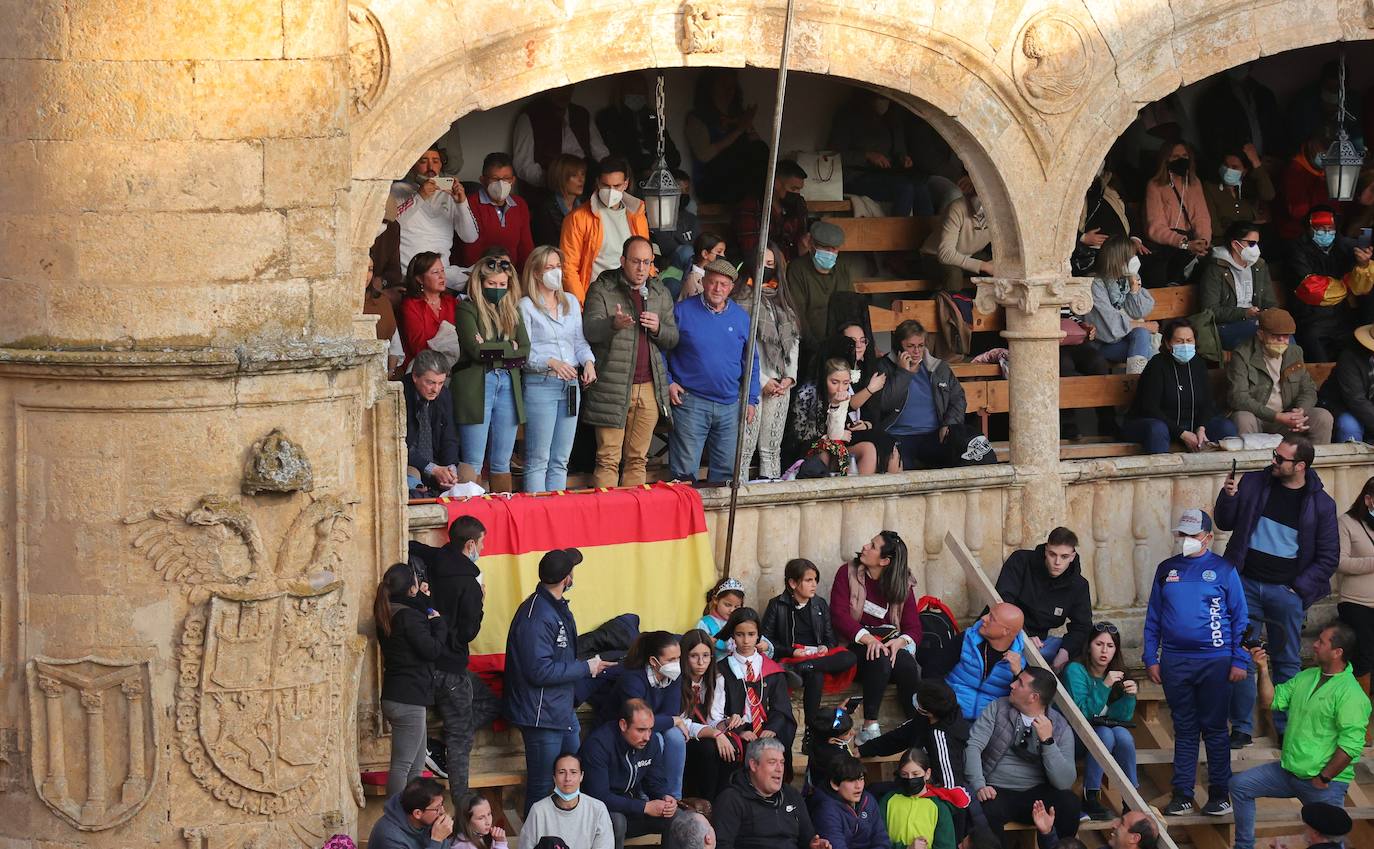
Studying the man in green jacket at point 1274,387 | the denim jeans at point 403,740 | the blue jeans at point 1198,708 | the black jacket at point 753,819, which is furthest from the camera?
the man in green jacket at point 1274,387

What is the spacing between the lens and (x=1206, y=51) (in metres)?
15.6

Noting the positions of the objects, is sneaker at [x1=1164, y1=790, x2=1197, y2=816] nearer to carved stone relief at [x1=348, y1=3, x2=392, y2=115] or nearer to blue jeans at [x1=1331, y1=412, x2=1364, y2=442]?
blue jeans at [x1=1331, y1=412, x2=1364, y2=442]

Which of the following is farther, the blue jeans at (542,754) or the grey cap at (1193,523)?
the grey cap at (1193,523)

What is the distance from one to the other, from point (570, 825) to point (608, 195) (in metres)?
4.14

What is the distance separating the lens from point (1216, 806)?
571 inches

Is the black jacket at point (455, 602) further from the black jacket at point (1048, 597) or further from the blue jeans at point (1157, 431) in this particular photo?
the blue jeans at point (1157, 431)

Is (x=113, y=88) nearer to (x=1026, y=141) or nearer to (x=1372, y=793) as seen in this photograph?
(x=1026, y=141)

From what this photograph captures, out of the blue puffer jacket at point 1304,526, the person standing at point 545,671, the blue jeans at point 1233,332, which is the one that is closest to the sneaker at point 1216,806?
the blue puffer jacket at point 1304,526

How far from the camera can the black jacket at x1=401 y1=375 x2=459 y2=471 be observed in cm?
1430

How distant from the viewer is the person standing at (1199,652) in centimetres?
1444

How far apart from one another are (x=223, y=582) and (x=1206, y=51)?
22.2 feet

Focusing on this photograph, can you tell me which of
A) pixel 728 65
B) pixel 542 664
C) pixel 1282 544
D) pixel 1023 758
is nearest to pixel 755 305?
pixel 728 65

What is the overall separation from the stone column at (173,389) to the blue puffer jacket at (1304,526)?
5.42 m

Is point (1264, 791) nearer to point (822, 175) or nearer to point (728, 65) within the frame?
point (728, 65)
